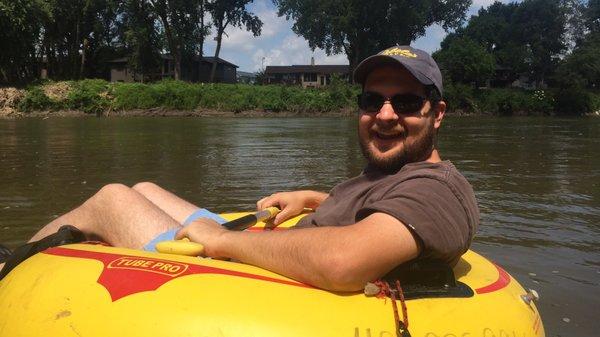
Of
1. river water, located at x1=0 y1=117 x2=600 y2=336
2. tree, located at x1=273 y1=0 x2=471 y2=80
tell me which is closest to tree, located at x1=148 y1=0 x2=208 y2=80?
tree, located at x1=273 y1=0 x2=471 y2=80

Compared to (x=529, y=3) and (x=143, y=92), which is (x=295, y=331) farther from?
(x=529, y=3)

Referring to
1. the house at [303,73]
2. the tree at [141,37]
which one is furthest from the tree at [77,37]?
the house at [303,73]

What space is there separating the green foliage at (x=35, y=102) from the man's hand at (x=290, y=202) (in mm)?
32680

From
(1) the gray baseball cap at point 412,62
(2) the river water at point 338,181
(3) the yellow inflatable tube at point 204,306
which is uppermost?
(1) the gray baseball cap at point 412,62

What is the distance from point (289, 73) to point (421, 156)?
74.1 m

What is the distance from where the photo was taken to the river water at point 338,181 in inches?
175

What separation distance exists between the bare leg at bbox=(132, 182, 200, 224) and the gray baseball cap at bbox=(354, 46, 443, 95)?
144cm

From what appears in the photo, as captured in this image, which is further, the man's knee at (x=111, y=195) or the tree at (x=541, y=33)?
the tree at (x=541, y=33)

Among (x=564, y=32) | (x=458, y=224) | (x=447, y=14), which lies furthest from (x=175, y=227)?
(x=564, y=32)

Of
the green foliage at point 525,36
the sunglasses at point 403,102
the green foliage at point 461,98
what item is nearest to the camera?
the sunglasses at point 403,102

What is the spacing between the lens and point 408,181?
222cm

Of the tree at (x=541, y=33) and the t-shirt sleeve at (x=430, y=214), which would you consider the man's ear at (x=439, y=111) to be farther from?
the tree at (x=541, y=33)

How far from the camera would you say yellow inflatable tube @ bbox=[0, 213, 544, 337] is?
1.92 m

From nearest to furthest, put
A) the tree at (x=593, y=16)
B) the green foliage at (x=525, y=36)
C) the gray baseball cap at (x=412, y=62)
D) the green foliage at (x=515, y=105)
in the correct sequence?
the gray baseball cap at (x=412, y=62)
the green foliage at (x=515, y=105)
the green foliage at (x=525, y=36)
the tree at (x=593, y=16)
